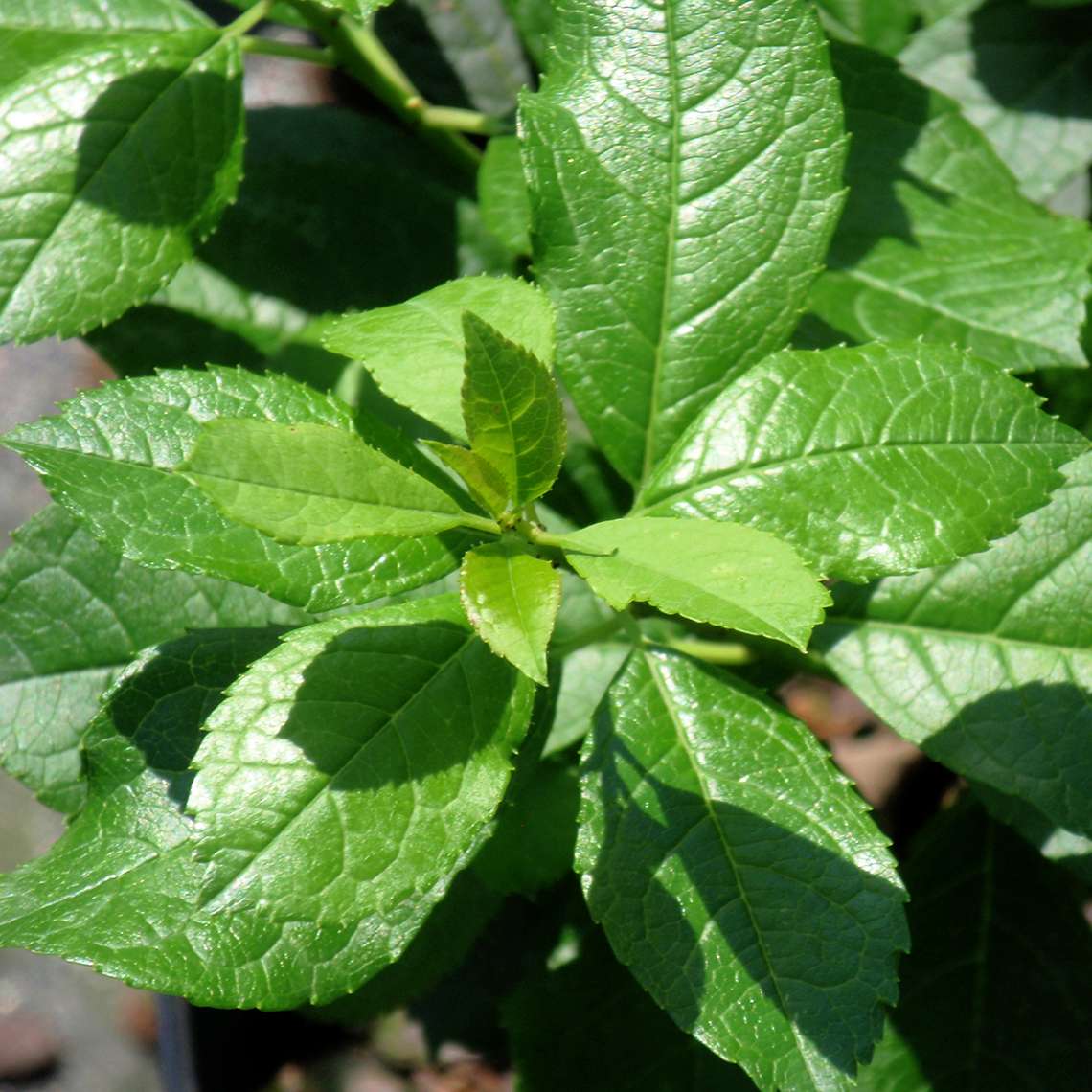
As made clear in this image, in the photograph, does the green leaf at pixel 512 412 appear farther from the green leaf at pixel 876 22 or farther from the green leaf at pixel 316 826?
the green leaf at pixel 876 22

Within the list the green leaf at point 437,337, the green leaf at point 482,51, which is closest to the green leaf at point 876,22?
the green leaf at point 482,51

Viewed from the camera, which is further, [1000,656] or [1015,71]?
[1015,71]

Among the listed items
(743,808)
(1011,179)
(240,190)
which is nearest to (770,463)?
(743,808)

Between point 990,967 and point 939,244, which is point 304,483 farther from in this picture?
point 990,967

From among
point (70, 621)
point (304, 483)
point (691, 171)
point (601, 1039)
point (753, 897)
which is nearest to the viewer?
point (304, 483)

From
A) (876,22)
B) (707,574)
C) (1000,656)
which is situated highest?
(707,574)

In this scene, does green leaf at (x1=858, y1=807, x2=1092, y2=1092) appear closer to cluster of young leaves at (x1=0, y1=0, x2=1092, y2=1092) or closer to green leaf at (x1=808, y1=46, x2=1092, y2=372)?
cluster of young leaves at (x1=0, y1=0, x2=1092, y2=1092)

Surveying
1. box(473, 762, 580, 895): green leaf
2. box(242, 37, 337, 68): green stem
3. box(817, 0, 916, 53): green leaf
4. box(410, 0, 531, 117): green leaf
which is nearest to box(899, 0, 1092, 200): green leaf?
box(817, 0, 916, 53): green leaf

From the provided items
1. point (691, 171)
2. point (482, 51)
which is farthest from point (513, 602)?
point (482, 51)
